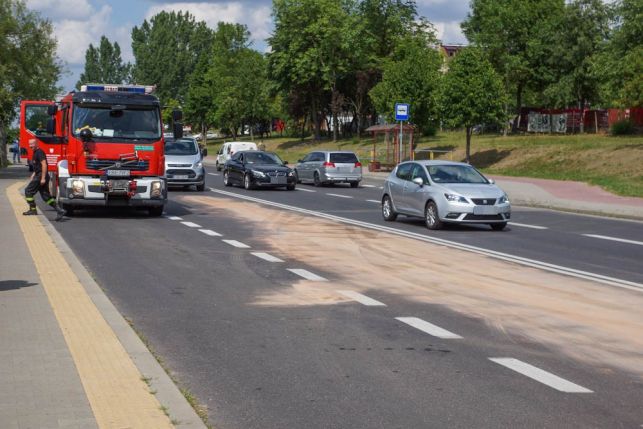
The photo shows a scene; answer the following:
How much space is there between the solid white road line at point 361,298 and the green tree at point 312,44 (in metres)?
70.6

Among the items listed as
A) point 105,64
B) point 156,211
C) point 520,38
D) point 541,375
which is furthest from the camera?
point 105,64

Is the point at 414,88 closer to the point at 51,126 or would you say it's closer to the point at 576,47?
the point at 576,47

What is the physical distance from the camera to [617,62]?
4138cm

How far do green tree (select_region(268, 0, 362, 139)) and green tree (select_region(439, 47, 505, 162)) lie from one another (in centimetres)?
3082

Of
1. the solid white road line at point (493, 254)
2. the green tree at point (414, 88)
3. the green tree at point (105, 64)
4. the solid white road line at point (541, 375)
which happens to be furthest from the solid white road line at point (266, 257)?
the green tree at point (105, 64)

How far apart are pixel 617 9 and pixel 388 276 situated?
107ft

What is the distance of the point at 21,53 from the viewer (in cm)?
4712

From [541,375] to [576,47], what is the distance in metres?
64.3

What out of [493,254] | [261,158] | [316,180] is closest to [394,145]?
[316,180]

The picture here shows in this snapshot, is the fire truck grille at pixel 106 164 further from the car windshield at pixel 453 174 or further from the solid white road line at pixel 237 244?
the car windshield at pixel 453 174

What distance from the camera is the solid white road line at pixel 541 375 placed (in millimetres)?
6652

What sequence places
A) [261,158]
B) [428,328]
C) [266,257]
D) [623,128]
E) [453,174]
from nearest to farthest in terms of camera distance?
[428,328]
[266,257]
[453,174]
[261,158]
[623,128]

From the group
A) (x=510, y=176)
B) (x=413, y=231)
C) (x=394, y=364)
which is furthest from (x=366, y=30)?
(x=394, y=364)

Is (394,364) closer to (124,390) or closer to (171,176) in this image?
(124,390)
